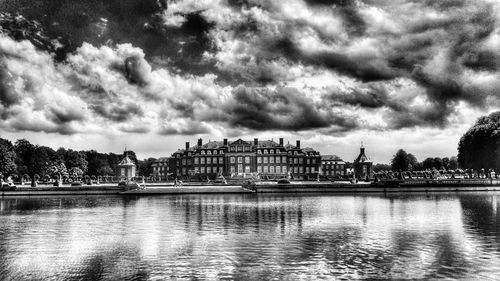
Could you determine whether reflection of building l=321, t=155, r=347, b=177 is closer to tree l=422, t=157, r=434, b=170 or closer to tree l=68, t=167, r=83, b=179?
tree l=422, t=157, r=434, b=170

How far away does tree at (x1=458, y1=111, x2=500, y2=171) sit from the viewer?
69.6 meters

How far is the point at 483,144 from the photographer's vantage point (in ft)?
236

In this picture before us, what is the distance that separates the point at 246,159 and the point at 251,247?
105 meters

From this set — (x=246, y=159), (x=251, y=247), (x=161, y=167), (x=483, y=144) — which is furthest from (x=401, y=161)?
(x=251, y=247)

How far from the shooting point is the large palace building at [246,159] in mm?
122562

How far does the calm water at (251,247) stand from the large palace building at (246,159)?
92.2 metres

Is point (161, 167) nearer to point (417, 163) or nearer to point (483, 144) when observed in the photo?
point (417, 163)

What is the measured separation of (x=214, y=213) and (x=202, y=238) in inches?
449

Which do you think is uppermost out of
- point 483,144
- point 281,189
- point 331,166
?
point 483,144

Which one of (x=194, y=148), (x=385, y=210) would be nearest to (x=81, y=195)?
(x=385, y=210)

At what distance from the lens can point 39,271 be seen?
578 inches

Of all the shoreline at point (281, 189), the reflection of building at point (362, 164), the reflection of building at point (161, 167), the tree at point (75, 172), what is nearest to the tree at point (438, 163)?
the reflection of building at point (362, 164)

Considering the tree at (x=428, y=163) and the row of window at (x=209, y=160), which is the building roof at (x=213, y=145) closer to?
the row of window at (x=209, y=160)

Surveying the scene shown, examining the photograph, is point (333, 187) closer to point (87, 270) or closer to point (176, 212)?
point (176, 212)
